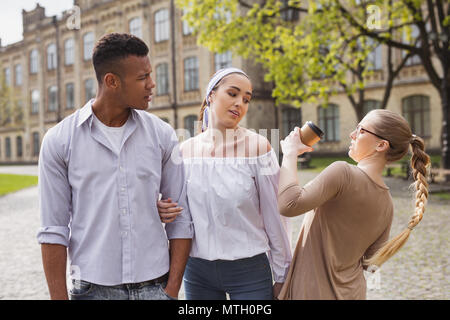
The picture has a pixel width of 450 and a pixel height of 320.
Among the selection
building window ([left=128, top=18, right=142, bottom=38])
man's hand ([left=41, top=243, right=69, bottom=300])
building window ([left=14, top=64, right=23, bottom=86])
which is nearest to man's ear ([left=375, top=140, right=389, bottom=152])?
man's hand ([left=41, top=243, right=69, bottom=300])

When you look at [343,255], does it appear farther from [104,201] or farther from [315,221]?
[104,201]

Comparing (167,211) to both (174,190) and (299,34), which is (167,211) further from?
(299,34)

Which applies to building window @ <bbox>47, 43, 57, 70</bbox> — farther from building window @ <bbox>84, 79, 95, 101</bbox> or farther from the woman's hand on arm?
the woman's hand on arm

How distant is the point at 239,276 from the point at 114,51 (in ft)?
3.85

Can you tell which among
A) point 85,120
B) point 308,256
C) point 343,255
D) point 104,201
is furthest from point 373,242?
point 85,120

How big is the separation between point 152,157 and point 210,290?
766 mm

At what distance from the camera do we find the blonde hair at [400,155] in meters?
1.98

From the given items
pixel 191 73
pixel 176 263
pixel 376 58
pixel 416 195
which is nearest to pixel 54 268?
pixel 176 263

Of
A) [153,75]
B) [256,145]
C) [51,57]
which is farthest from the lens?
[51,57]

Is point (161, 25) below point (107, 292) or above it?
above

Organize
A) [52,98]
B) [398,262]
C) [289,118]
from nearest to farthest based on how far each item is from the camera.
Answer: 1. [398,262]
2. [289,118]
3. [52,98]

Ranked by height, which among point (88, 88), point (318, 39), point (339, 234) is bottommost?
point (339, 234)

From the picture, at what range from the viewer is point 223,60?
28953 millimetres
